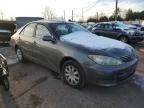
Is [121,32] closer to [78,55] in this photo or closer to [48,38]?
[48,38]

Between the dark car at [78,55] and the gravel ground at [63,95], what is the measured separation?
1.04ft

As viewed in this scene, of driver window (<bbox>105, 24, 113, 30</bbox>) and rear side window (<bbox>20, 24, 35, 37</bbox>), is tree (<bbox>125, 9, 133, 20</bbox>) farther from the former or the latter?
rear side window (<bbox>20, 24, 35, 37</bbox>)

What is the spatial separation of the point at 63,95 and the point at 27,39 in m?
2.50

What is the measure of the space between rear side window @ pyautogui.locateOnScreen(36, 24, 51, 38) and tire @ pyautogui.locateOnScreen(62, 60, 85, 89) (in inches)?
43.5

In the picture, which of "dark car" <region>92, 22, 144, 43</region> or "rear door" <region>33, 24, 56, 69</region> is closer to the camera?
"rear door" <region>33, 24, 56, 69</region>

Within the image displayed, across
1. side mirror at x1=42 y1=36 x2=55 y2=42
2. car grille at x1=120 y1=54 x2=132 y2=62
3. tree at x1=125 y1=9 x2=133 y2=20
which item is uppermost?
tree at x1=125 y1=9 x2=133 y2=20

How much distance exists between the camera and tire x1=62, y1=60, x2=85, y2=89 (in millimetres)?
4270

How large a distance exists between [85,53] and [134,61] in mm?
1208

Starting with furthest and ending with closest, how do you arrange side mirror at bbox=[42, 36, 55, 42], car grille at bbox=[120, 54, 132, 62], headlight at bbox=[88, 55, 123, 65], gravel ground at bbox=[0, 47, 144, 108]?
side mirror at bbox=[42, 36, 55, 42] < car grille at bbox=[120, 54, 132, 62] < headlight at bbox=[88, 55, 123, 65] < gravel ground at bbox=[0, 47, 144, 108]

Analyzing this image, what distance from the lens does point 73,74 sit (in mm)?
4453

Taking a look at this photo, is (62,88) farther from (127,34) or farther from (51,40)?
(127,34)

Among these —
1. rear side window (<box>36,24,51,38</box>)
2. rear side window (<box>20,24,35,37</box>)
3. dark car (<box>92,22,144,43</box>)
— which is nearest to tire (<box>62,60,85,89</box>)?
rear side window (<box>36,24,51,38</box>)

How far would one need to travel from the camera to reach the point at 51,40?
16.2 feet

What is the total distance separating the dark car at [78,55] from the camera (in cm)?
400
